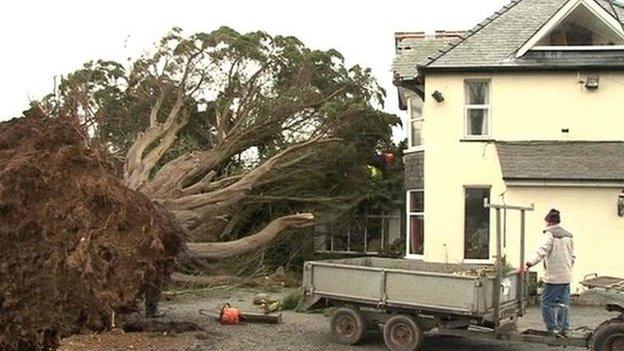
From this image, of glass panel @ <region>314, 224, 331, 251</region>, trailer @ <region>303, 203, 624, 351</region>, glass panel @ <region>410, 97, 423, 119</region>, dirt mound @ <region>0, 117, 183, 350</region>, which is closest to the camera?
dirt mound @ <region>0, 117, 183, 350</region>

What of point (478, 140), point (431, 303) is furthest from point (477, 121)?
point (431, 303)

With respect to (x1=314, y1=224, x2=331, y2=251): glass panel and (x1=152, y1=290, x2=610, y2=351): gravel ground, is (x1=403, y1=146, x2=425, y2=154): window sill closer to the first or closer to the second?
(x1=314, y1=224, x2=331, y2=251): glass panel

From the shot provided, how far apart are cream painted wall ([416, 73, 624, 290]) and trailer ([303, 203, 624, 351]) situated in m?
6.89

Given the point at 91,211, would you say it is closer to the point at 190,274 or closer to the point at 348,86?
the point at 190,274

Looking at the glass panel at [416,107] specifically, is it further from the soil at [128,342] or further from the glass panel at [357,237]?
the soil at [128,342]

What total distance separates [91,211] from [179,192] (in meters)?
6.59

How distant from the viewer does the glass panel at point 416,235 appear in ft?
68.1

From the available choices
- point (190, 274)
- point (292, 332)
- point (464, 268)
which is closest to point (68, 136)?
point (292, 332)

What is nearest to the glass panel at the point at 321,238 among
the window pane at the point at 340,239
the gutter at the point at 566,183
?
the window pane at the point at 340,239

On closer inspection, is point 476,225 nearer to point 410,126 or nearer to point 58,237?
point 410,126

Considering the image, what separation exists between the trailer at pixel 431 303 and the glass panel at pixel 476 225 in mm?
6894

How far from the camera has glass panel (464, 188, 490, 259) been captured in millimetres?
19109

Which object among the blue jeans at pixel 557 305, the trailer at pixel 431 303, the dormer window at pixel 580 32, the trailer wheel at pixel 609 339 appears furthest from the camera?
the dormer window at pixel 580 32

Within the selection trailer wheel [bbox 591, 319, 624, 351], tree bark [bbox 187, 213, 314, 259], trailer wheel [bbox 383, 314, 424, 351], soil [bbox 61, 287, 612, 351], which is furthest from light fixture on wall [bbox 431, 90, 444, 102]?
trailer wheel [bbox 591, 319, 624, 351]
